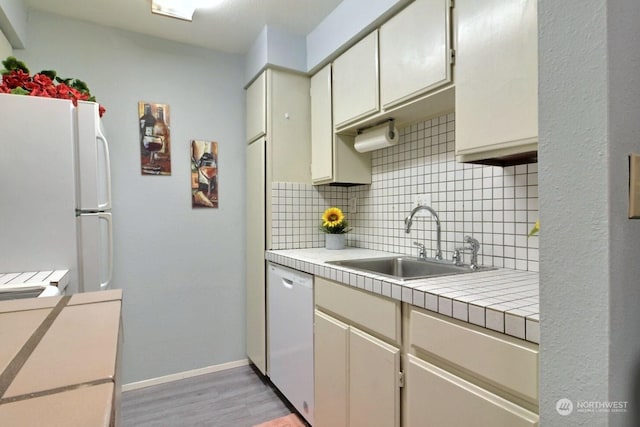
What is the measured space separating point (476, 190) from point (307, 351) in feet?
3.95

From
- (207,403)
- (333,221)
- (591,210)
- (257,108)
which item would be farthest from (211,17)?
(207,403)

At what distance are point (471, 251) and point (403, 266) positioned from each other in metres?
0.43

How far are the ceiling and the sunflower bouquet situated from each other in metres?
1.27

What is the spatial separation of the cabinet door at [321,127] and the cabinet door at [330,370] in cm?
100

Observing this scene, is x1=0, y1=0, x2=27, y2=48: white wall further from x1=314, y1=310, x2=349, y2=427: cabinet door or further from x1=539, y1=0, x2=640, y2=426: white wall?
x1=539, y1=0, x2=640, y2=426: white wall

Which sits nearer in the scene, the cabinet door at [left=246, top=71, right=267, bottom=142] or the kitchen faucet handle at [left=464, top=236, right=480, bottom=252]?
the kitchen faucet handle at [left=464, top=236, right=480, bottom=252]

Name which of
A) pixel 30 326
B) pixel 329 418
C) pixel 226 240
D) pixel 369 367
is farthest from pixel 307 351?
pixel 30 326

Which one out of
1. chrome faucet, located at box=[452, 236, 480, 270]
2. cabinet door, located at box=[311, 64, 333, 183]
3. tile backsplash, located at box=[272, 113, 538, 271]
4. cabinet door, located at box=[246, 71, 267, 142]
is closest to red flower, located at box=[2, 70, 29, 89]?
cabinet door, located at box=[246, 71, 267, 142]

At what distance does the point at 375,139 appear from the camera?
2.00 m

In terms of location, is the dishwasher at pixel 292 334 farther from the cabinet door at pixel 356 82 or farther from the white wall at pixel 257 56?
the white wall at pixel 257 56

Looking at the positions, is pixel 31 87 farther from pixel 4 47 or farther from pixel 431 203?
pixel 431 203

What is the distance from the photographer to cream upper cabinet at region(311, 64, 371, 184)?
7.27ft

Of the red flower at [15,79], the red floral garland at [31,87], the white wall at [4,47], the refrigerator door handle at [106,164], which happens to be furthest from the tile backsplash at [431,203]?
the white wall at [4,47]

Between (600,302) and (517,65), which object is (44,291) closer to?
(600,302)
